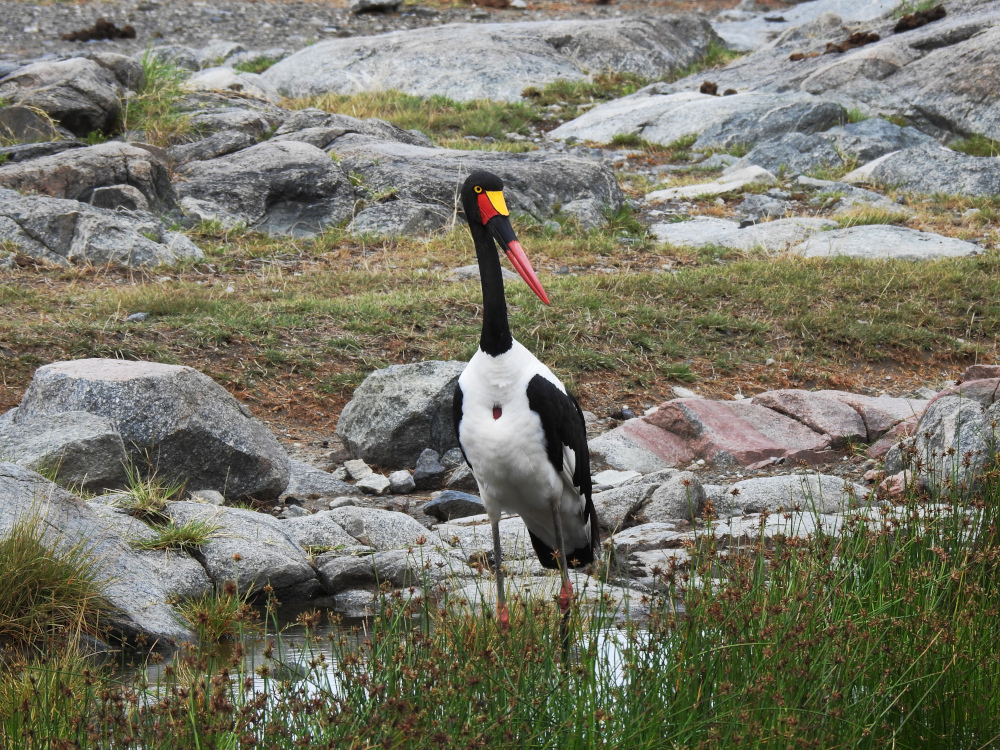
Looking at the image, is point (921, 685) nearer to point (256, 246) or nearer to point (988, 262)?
point (988, 262)

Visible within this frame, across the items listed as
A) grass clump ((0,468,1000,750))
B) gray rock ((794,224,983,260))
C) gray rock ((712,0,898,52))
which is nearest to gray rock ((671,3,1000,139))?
gray rock ((712,0,898,52))

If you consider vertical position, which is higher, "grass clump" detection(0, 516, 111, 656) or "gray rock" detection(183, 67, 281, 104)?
"gray rock" detection(183, 67, 281, 104)

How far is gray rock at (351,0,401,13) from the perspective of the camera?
31750 millimetres

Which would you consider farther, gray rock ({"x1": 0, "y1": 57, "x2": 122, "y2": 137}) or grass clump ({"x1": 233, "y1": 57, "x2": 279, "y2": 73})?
grass clump ({"x1": 233, "y1": 57, "x2": 279, "y2": 73})

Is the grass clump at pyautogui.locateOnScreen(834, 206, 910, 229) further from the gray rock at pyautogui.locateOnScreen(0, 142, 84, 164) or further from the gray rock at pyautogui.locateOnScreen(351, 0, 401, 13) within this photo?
the gray rock at pyautogui.locateOnScreen(351, 0, 401, 13)

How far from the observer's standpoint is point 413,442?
6879 millimetres

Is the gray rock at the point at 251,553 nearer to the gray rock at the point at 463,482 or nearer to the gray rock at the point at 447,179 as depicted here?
the gray rock at the point at 463,482

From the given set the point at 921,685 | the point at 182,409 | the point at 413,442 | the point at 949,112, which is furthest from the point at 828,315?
the point at 949,112

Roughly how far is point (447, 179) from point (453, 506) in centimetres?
714

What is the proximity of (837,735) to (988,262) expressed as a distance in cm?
847

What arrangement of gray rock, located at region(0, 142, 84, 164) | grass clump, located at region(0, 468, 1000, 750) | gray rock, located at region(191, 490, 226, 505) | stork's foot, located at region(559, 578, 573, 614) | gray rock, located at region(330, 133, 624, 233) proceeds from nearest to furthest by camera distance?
grass clump, located at region(0, 468, 1000, 750), stork's foot, located at region(559, 578, 573, 614), gray rock, located at region(191, 490, 226, 505), gray rock, located at region(330, 133, 624, 233), gray rock, located at region(0, 142, 84, 164)

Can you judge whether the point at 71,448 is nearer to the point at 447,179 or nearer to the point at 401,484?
the point at 401,484

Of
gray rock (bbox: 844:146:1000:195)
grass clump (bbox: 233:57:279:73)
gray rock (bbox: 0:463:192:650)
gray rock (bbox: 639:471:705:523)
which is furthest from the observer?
grass clump (bbox: 233:57:279:73)

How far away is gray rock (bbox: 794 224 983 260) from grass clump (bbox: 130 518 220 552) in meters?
7.40
